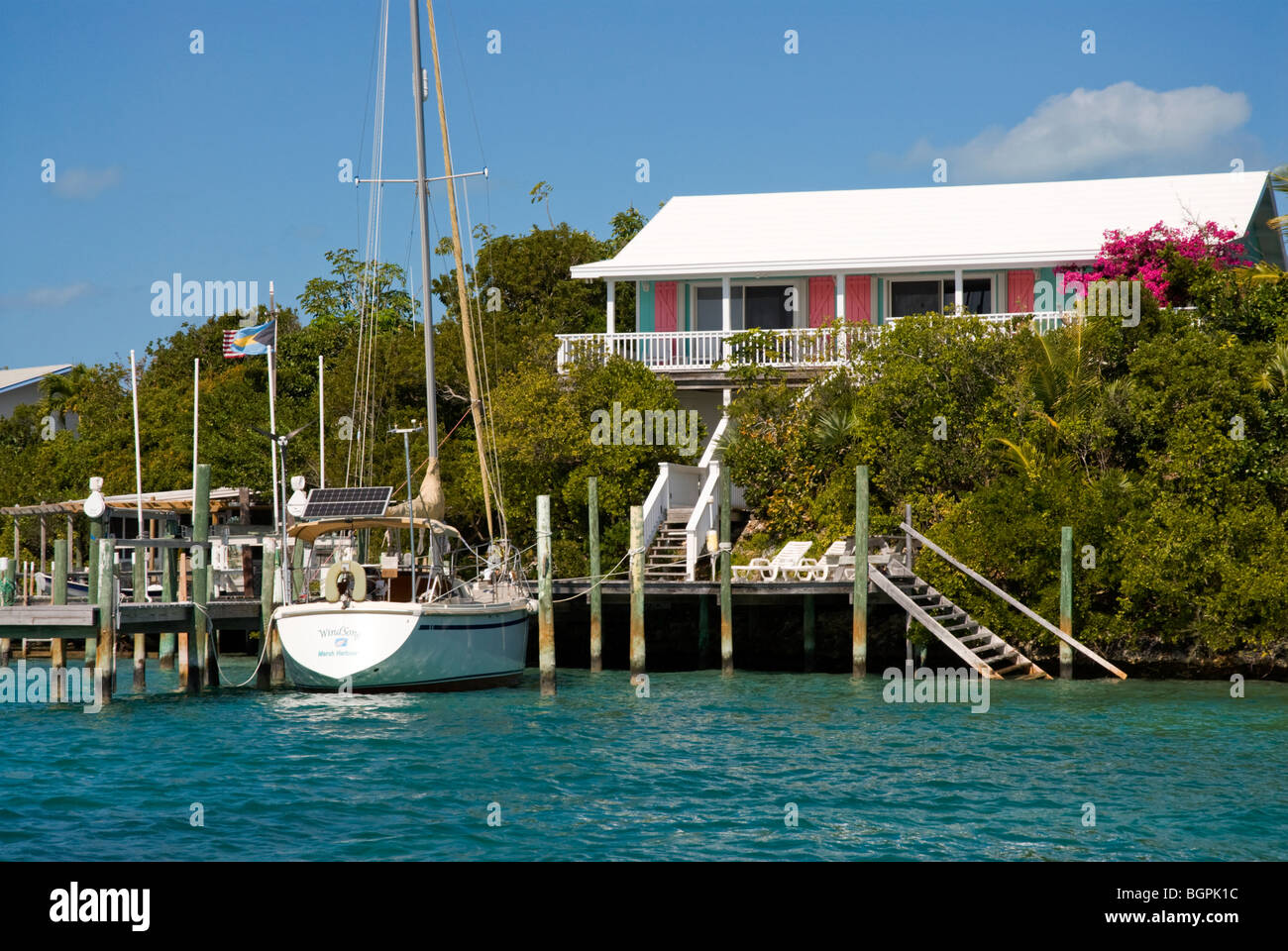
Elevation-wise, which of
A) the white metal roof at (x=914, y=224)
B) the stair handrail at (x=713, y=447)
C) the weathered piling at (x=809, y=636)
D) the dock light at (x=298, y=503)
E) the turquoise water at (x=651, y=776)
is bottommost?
the turquoise water at (x=651, y=776)

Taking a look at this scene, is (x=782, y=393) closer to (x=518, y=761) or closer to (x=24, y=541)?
(x=518, y=761)

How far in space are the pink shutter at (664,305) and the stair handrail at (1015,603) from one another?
12.0 meters

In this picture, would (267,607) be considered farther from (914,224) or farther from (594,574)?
(914,224)

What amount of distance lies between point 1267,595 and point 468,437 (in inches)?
751

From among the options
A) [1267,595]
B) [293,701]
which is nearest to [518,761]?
[293,701]

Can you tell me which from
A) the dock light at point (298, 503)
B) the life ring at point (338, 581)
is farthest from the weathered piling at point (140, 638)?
the life ring at point (338, 581)

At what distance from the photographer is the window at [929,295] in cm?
3512

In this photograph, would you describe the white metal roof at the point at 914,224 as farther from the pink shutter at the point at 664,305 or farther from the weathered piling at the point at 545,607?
the weathered piling at the point at 545,607

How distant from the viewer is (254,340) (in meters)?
32.2

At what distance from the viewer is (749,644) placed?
2936 centimetres

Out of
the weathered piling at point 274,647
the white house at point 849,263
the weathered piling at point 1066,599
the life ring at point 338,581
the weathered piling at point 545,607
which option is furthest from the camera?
the white house at point 849,263

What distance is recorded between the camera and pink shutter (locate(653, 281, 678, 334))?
120 ft

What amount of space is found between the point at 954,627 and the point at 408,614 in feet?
31.7

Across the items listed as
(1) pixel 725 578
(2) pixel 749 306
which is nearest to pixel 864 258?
(2) pixel 749 306
